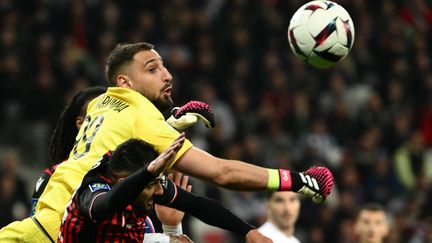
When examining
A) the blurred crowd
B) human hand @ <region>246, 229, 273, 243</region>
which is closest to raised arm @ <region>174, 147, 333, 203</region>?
human hand @ <region>246, 229, 273, 243</region>

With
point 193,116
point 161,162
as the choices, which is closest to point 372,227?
point 193,116

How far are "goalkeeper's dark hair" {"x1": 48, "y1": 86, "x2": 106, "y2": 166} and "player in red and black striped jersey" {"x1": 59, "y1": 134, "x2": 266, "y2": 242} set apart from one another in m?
1.37

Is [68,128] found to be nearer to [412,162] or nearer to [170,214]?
[170,214]

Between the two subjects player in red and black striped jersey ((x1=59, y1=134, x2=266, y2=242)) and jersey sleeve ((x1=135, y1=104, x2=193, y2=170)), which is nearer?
player in red and black striped jersey ((x1=59, y1=134, x2=266, y2=242))

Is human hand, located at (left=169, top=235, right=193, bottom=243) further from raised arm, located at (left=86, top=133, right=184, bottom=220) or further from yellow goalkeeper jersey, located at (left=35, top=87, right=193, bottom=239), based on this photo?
raised arm, located at (left=86, top=133, right=184, bottom=220)

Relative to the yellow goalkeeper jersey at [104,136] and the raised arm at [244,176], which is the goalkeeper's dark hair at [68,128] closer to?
the yellow goalkeeper jersey at [104,136]

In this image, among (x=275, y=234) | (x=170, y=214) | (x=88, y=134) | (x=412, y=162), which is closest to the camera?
(x=88, y=134)

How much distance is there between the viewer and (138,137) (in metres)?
5.35

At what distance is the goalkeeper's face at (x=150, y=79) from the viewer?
5.71 meters

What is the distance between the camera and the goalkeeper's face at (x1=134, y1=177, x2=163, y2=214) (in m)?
4.85

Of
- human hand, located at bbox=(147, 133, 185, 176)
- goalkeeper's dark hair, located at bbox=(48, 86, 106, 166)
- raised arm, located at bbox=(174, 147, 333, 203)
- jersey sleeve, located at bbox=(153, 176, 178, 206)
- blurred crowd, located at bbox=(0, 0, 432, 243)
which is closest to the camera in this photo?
human hand, located at bbox=(147, 133, 185, 176)

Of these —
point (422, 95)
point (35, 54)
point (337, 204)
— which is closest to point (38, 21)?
point (35, 54)

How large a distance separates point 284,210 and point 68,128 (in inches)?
101

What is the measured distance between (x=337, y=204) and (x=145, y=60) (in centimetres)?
701
